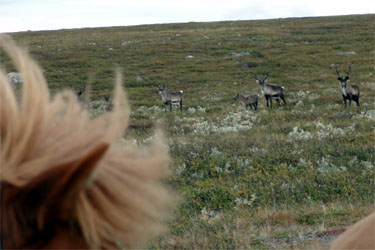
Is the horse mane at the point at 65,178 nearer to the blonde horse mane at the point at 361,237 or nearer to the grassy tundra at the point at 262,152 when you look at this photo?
the grassy tundra at the point at 262,152

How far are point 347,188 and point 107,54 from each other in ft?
174

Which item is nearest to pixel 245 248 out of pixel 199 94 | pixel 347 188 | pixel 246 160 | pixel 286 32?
pixel 347 188

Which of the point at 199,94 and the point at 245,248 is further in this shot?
the point at 199,94

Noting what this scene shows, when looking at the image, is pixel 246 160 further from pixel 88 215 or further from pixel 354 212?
pixel 88 215

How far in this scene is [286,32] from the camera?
2844 inches

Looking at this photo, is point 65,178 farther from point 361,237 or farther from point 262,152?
point 262,152

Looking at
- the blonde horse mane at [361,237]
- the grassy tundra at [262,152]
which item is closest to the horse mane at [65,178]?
the grassy tundra at [262,152]

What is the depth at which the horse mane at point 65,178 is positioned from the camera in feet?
2.68

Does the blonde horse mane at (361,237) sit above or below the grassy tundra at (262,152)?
above

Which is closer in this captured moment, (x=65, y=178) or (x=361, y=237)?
(x=65, y=178)

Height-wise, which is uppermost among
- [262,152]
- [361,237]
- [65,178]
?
[65,178]

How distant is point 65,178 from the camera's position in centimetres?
81

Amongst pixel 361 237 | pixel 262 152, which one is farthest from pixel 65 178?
pixel 262 152

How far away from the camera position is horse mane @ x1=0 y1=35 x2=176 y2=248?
2.68 feet
